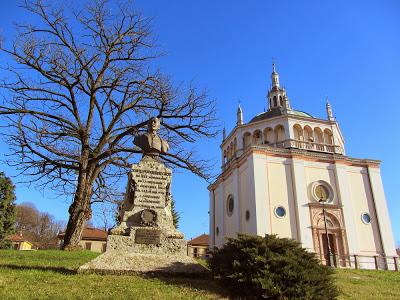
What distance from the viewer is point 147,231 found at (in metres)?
8.48

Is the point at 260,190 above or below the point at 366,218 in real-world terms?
above

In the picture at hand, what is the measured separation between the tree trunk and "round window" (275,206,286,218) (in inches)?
→ 631

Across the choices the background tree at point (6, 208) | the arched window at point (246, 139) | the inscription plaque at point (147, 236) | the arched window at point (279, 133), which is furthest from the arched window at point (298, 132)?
the background tree at point (6, 208)

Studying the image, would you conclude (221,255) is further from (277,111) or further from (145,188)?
(277,111)

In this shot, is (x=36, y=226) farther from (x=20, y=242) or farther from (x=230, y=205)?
(x=230, y=205)

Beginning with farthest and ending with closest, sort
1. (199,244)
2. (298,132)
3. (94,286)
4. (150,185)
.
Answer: (199,244), (298,132), (150,185), (94,286)

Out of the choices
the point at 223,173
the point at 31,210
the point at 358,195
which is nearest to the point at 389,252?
the point at 358,195

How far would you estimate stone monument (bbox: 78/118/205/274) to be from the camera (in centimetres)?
768

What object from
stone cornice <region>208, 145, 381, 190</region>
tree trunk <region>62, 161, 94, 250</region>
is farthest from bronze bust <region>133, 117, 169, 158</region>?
stone cornice <region>208, 145, 381, 190</region>

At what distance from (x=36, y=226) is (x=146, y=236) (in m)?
59.0

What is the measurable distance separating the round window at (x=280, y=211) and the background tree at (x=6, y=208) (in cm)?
2629

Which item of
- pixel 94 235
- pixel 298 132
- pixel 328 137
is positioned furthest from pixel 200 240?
pixel 328 137

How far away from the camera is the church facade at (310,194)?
26.4m

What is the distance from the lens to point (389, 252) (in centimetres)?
2733
